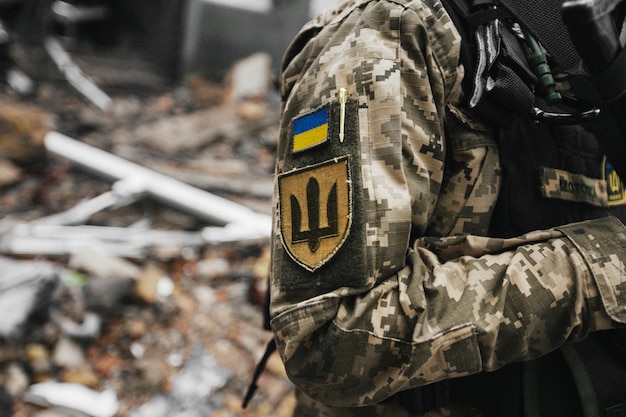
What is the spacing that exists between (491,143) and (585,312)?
1.09 ft

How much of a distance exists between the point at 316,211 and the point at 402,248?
16cm

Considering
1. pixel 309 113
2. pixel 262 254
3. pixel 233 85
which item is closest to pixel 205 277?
pixel 262 254

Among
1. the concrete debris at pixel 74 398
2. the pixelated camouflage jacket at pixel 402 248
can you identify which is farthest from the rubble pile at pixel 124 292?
the pixelated camouflage jacket at pixel 402 248

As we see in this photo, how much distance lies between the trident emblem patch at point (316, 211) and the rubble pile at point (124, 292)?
53.0 inches

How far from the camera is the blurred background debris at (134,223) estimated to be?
2.12 meters

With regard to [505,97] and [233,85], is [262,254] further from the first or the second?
[233,85]

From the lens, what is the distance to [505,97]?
94 cm

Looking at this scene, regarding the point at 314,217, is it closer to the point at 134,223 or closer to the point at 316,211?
the point at 316,211

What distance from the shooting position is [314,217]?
3.11 feet

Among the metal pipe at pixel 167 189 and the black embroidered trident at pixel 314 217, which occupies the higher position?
the metal pipe at pixel 167 189


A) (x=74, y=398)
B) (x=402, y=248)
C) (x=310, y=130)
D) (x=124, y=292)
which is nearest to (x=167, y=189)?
(x=124, y=292)

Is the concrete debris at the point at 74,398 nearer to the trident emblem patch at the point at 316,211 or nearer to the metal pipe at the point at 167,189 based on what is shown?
the metal pipe at the point at 167,189

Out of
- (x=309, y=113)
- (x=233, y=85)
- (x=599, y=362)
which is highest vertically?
(x=233, y=85)

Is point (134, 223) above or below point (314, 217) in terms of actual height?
above
